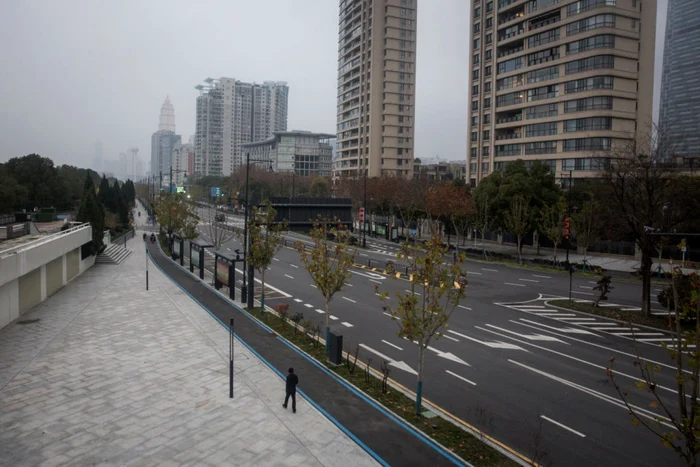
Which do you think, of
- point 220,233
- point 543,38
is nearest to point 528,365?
point 220,233

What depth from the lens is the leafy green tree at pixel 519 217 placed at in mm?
46969

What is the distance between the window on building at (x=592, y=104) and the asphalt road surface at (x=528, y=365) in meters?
33.7

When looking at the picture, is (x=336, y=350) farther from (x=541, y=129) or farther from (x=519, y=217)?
(x=541, y=129)

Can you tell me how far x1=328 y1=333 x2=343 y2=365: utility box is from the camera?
1800 centimetres

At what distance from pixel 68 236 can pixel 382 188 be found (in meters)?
46.4

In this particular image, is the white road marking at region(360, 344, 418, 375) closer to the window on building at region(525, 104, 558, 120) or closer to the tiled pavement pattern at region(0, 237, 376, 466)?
the tiled pavement pattern at region(0, 237, 376, 466)

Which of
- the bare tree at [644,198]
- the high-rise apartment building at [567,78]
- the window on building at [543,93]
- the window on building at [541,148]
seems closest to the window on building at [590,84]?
the high-rise apartment building at [567,78]

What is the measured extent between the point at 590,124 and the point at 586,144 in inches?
102

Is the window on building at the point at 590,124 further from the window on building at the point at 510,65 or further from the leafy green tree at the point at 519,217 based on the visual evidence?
the leafy green tree at the point at 519,217

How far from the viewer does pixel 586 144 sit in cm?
6131

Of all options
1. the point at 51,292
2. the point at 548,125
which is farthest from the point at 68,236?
the point at 548,125

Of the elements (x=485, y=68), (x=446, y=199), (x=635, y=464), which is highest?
(x=485, y=68)

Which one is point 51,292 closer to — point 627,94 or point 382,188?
point 382,188

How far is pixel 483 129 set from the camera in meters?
77.9
